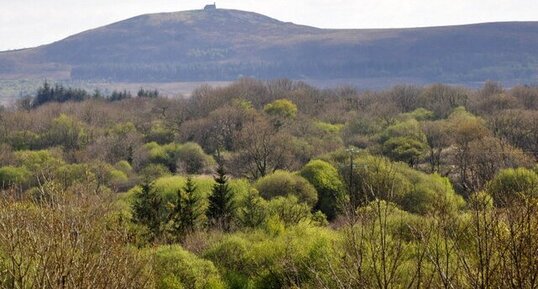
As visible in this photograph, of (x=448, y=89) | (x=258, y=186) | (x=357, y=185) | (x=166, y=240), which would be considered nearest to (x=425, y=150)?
(x=357, y=185)

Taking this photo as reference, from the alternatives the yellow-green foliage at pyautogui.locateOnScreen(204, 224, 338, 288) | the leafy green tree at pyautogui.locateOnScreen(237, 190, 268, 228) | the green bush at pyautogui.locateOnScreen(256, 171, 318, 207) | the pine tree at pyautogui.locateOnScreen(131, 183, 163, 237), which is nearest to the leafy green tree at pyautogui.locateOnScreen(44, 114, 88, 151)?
the green bush at pyautogui.locateOnScreen(256, 171, 318, 207)

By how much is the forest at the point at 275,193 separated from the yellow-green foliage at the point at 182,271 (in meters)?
0.10

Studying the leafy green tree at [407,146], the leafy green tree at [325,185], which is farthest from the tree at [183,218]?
the leafy green tree at [407,146]

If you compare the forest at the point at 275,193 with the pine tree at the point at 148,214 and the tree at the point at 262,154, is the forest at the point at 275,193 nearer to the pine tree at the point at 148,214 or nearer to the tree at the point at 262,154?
the pine tree at the point at 148,214

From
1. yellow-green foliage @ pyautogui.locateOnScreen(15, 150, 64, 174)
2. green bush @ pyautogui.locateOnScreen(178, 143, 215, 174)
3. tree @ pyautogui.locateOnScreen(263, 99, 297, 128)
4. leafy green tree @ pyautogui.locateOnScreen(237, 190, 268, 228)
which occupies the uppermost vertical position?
tree @ pyautogui.locateOnScreen(263, 99, 297, 128)

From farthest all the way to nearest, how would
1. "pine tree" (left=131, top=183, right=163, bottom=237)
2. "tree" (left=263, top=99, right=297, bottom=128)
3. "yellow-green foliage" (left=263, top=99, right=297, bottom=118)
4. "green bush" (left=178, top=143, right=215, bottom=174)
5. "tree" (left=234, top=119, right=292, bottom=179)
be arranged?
"yellow-green foliage" (left=263, top=99, right=297, bottom=118) < "tree" (left=263, top=99, right=297, bottom=128) < "green bush" (left=178, top=143, right=215, bottom=174) < "tree" (left=234, top=119, right=292, bottom=179) < "pine tree" (left=131, top=183, right=163, bottom=237)

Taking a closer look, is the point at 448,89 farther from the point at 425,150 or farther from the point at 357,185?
the point at 357,185

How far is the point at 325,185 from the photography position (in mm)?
51969

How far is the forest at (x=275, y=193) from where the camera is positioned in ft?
36.2

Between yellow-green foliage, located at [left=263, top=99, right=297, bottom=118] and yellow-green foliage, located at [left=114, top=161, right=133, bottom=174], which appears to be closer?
yellow-green foliage, located at [left=114, top=161, right=133, bottom=174]

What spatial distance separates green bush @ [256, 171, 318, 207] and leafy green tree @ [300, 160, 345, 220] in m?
1.78

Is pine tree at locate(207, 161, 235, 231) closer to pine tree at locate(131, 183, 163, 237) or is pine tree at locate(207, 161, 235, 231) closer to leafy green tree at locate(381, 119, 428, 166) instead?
pine tree at locate(131, 183, 163, 237)

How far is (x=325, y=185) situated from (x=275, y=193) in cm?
545

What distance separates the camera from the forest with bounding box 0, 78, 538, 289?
11.0 metres
